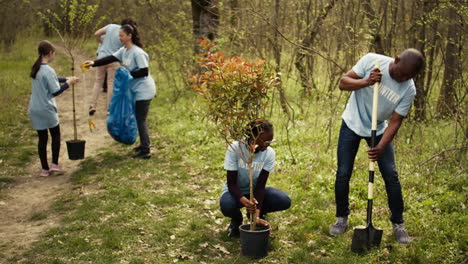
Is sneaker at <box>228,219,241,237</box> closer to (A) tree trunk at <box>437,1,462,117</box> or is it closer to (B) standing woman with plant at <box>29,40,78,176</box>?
(B) standing woman with plant at <box>29,40,78,176</box>

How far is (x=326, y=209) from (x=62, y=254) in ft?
9.67

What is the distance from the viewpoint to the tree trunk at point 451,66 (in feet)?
24.0

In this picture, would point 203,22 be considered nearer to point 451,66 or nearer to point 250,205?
point 451,66

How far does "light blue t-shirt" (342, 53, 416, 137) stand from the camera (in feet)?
15.2

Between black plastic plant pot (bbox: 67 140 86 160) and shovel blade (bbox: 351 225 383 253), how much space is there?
4.79 meters

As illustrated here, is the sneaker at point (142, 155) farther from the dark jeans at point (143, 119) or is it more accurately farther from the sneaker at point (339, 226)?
the sneaker at point (339, 226)

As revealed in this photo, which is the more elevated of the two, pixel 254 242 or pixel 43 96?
pixel 43 96

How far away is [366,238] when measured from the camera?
4.66 m

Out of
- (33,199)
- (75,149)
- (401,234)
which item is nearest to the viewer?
(401,234)

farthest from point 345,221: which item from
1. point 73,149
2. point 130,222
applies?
point 73,149

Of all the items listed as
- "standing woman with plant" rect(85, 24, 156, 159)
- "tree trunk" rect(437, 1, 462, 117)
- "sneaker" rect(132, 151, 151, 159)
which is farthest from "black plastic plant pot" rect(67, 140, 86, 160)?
"tree trunk" rect(437, 1, 462, 117)

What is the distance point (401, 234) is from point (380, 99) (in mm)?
1320

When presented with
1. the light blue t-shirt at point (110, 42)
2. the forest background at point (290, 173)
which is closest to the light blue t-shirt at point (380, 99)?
the forest background at point (290, 173)

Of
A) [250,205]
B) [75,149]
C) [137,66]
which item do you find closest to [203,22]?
[137,66]
